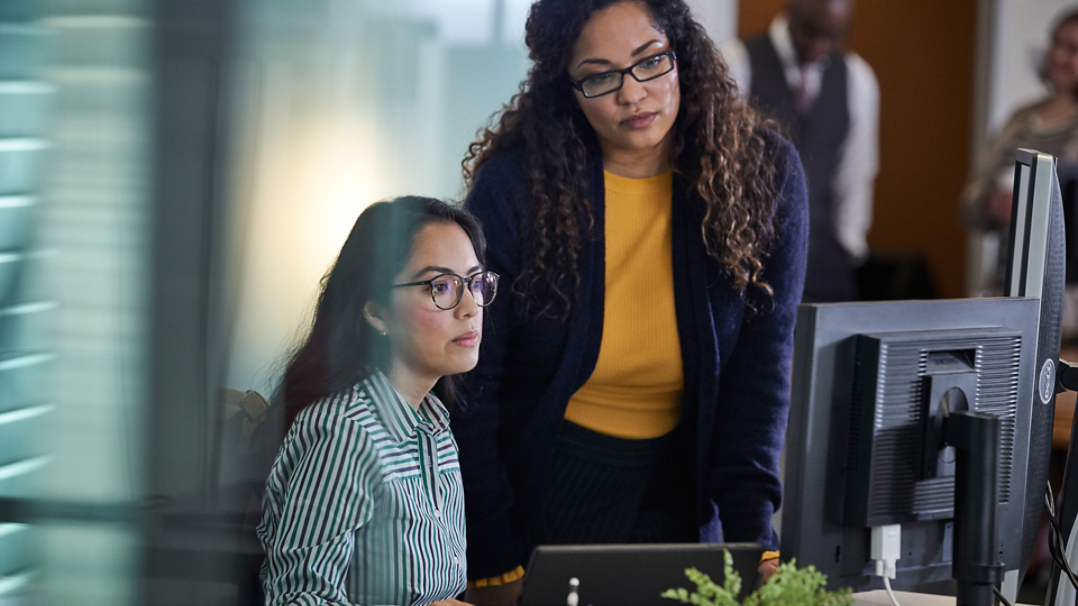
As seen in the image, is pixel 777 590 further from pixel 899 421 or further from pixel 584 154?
pixel 584 154

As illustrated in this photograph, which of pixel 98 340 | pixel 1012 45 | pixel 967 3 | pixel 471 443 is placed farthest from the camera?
pixel 967 3

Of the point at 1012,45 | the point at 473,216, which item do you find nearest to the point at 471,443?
the point at 473,216

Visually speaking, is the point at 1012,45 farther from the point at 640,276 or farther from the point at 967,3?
the point at 640,276

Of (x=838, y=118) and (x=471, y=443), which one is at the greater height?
(x=838, y=118)

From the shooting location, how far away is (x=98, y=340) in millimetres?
1009

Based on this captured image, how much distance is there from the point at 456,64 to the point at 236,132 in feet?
1.50

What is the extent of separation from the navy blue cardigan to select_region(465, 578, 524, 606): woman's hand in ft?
0.07

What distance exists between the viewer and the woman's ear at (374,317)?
1.25m

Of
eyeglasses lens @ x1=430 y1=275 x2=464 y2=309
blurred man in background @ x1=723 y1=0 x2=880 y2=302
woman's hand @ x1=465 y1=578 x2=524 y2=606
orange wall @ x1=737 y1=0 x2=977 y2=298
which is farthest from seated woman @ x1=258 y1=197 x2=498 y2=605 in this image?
orange wall @ x1=737 y1=0 x2=977 y2=298

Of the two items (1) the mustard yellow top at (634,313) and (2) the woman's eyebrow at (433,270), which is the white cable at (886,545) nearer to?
(1) the mustard yellow top at (634,313)

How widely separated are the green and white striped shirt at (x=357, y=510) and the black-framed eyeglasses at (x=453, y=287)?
0.12 m

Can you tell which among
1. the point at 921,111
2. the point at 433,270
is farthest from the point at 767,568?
the point at 921,111

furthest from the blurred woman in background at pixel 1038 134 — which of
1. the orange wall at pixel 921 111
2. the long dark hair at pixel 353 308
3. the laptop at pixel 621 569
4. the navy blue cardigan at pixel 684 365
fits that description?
the long dark hair at pixel 353 308

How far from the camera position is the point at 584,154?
1.55m
